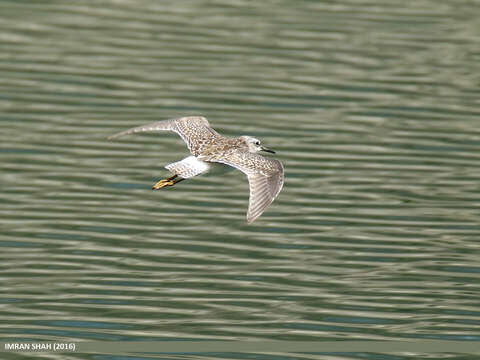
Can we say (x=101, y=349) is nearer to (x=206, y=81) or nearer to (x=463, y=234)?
(x=463, y=234)

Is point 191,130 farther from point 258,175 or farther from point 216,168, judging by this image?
point 258,175

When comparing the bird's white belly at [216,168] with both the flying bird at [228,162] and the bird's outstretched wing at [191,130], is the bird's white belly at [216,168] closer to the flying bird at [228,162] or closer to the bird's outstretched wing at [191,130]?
the flying bird at [228,162]

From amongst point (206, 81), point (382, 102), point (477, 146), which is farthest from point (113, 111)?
point (477, 146)

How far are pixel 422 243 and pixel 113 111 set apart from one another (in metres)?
5.66

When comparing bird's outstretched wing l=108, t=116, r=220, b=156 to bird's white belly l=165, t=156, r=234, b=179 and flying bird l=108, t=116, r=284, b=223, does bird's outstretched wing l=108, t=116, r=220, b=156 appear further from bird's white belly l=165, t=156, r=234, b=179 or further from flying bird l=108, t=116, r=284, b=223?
bird's white belly l=165, t=156, r=234, b=179

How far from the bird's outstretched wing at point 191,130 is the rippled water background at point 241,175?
0.92m

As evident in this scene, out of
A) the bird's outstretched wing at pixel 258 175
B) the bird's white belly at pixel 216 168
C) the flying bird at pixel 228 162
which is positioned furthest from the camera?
the bird's white belly at pixel 216 168

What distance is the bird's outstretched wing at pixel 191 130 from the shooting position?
13.0 metres

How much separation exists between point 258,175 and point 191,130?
74.3 inches

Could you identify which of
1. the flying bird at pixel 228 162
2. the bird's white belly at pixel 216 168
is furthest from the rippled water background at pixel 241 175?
the flying bird at pixel 228 162

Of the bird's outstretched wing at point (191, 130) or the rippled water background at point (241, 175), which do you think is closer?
the rippled water background at point (241, 175)

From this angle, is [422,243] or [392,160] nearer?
[422,243]

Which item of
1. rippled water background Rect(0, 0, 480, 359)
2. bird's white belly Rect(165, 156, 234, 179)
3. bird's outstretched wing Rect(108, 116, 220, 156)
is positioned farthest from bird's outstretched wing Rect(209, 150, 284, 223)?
rippled water background Rect(0, 0, 480, 359)

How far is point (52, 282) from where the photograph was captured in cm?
1190
